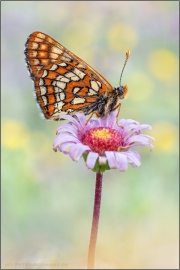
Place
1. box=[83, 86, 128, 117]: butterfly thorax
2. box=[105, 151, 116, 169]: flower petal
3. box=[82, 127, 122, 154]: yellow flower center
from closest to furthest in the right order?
box=[105, 151, 116, 169]: flower petal, box=[82, 127, 122, 154]: yellow flower center, box=[83, 86, 128, 117]: butterfly thorax

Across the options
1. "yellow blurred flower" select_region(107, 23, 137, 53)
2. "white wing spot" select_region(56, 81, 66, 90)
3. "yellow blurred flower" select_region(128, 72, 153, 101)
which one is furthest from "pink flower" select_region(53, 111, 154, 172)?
"yellow blurred flower" select_region(107, 23, 137, 53)

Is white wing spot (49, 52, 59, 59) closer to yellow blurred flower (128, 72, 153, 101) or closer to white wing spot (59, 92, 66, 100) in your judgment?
white wing spot (59, 92, 66, 100)

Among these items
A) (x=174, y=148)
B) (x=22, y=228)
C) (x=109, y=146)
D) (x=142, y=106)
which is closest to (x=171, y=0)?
(x=142, y=106)

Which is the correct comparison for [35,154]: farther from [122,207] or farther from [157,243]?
[157,243]

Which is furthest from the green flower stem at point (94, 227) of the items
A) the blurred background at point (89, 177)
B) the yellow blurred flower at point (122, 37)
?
the yellow blurred flower at point (122, 37)

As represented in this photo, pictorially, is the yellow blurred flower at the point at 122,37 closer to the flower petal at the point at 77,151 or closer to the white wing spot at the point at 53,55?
the white wing spot at the point at 53,55
